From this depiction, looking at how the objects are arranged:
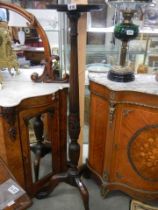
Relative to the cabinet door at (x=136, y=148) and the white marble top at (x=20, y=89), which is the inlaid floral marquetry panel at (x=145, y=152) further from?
the white marble top at (x=20, y=89)

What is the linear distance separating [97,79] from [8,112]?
1.99 ft

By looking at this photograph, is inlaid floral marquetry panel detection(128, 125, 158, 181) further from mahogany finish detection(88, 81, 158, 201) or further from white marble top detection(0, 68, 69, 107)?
white marble top detection(0, 68, 69, 107)

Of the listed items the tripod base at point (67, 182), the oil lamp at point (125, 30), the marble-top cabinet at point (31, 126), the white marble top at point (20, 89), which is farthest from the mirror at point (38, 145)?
the oil lamp at point (125, 30)

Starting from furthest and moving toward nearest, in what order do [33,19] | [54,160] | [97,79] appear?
[54,160], [97,79], [33,19]

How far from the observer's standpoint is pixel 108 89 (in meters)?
1.40

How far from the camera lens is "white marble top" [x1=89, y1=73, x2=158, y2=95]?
1.33 metres

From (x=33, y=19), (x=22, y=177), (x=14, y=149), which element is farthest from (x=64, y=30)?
(x=22, y=177)

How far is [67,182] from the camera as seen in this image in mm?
1670

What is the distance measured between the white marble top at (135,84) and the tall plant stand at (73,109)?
0.66 ft

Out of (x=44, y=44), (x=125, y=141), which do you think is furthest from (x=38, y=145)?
(x=44, y=44)

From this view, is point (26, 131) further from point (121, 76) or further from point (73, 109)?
point (121, 76)

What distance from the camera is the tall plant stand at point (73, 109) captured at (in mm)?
1182

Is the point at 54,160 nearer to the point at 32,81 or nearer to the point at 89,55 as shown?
the point at 32,81

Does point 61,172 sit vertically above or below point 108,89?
below
